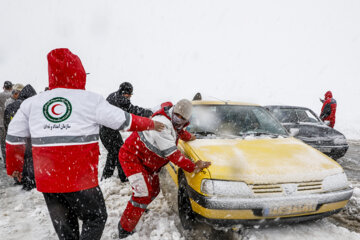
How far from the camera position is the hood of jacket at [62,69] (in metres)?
1.76

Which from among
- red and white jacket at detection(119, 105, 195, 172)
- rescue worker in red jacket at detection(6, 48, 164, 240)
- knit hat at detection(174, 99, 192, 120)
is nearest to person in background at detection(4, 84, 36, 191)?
red and white jacket at detection(119, 105, 195, 172)

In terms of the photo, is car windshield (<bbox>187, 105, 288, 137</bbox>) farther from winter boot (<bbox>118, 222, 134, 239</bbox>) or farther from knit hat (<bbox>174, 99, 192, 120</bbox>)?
winter boot (<bbox>118, 222, 134, 239</bbox>)

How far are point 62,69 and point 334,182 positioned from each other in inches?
112

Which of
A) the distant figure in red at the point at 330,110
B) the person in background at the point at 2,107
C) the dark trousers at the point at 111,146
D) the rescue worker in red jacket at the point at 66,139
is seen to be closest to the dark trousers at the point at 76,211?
the rescue worker in red jacket at the point at 66,139

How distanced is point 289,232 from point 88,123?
7.77 feet

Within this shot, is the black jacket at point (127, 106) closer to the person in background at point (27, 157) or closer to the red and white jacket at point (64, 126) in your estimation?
the person in background at point (27, 157)

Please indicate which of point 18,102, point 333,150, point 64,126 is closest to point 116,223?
point 64,126

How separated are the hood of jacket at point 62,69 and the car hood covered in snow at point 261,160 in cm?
151

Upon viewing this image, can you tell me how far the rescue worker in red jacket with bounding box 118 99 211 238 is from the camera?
8.00 feet

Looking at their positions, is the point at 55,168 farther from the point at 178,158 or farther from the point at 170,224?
the point at 170,224

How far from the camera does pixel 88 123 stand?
5.80 ft

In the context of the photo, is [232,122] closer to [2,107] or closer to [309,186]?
[309,186]

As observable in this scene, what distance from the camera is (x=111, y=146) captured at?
4.31 m

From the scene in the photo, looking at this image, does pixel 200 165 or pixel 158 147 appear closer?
pixel 200 165
